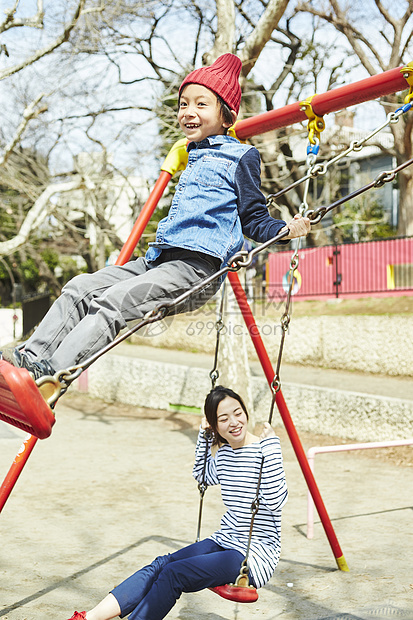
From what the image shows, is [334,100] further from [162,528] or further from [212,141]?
[162,528]

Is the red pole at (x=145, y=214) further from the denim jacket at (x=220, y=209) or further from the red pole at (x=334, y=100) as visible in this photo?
the denim jacket at (x=220, y=209)

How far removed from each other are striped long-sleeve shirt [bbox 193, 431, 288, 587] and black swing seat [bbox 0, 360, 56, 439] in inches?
44.9

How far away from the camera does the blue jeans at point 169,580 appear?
7.80ft

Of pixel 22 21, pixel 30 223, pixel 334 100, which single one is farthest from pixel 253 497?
pixel 22 21

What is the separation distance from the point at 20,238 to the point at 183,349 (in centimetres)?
451

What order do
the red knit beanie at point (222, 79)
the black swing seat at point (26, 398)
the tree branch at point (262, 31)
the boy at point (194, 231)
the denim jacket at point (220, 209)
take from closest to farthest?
the black swing seat at point (26, 398) → the boy at point (194, 231) → the denim jacket at point (220, 209) → the red knit beanie at point (222, 79) → the tree branch at point (262, 31)

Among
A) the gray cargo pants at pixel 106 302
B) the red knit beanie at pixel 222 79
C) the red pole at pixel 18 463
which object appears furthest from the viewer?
the red pole at pixel 18 463

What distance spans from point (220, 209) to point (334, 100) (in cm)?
148

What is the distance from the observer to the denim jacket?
2.34 meters

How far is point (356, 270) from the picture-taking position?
11719mm

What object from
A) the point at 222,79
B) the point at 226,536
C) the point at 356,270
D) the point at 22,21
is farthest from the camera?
the point at 356,270

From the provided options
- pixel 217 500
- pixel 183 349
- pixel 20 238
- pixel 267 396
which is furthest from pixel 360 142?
pixel 183 349

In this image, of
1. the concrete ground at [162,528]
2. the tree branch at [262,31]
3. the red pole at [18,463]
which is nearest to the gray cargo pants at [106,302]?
the red pole at [18,463]

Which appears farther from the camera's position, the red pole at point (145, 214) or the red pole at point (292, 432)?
the red pole at point (292, 432)
